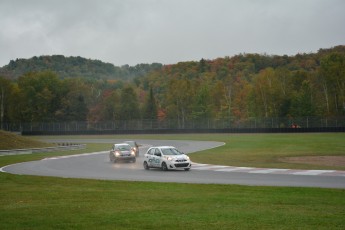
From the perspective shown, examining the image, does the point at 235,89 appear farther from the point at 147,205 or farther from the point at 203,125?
the point at 147,205

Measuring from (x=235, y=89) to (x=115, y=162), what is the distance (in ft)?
332

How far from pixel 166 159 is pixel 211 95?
10329 centimetres

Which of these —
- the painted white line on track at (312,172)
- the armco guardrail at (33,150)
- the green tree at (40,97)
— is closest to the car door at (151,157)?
the painted white line on track at (312,172)

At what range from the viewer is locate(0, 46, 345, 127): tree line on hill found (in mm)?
112000

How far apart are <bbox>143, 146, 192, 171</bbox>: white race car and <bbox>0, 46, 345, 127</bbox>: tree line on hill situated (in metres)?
68.9

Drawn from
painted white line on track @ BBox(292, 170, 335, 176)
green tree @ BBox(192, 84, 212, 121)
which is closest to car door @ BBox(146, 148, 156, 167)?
painted white line on track @ BBox(292, 170, 335, 176)

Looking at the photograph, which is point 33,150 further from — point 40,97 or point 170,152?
point 40,97

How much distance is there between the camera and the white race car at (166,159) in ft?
94.9

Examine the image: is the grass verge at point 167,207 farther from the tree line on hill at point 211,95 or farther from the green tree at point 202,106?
the green tree at point 202,106

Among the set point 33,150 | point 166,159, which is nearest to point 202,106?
point 33,150

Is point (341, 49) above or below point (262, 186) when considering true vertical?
above

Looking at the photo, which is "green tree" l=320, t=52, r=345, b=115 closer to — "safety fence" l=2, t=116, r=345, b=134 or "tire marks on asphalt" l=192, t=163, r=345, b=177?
"safety fence" l=2, t=116, r=345, b=134

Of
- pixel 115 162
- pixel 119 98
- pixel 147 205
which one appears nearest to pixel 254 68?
pixel 119 98

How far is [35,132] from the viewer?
348 feet
